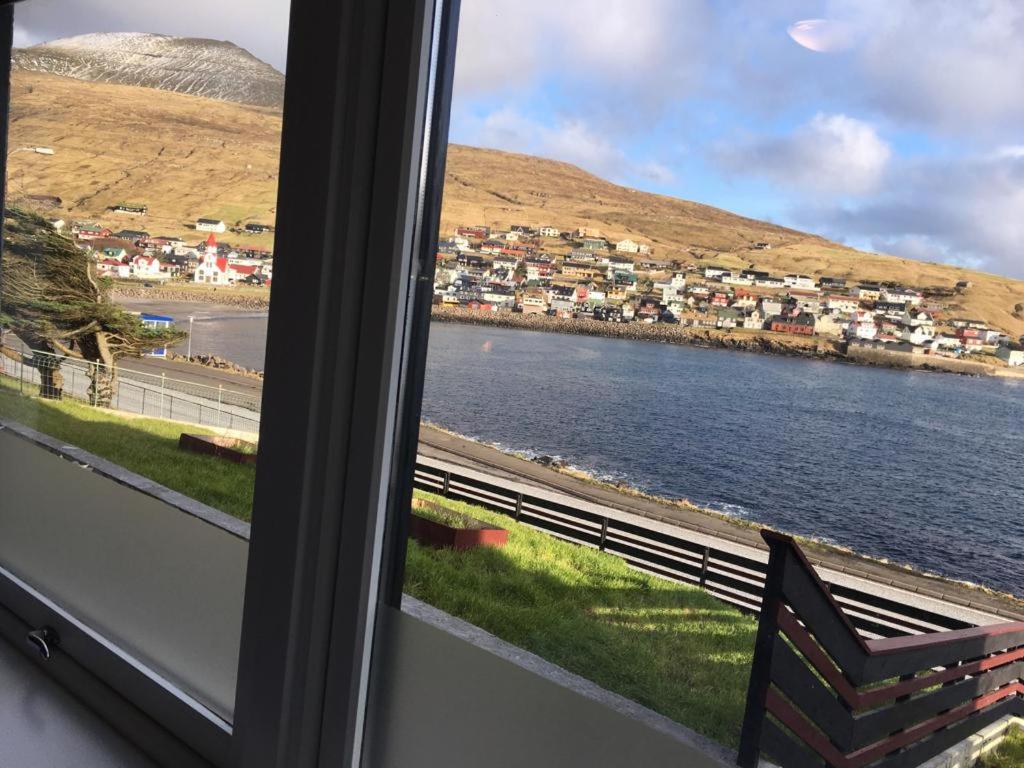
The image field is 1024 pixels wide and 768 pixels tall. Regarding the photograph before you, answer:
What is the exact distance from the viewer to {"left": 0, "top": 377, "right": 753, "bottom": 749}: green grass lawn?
3.21ft

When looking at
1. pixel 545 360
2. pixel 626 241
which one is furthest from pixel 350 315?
pixel 626 241

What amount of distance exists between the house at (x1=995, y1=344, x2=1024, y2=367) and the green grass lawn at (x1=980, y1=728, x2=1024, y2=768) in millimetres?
342

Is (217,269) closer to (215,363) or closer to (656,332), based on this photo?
(215,363)

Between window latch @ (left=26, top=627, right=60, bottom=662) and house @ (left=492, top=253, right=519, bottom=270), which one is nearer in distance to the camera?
house @ (left=492, top=253, right=519, bottom=270)

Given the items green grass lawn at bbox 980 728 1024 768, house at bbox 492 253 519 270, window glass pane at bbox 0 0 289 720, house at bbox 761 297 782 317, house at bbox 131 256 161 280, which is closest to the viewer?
green grass lawn at bbox 980 728 1024 768

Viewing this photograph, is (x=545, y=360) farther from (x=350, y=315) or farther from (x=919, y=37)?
(x=919, y=37)

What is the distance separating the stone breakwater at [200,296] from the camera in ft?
5.31

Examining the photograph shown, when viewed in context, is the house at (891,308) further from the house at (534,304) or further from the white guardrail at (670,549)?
the house at (534,304)

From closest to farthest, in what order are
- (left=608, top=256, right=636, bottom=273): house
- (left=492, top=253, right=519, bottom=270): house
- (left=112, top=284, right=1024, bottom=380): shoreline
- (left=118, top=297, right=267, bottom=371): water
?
1. (left=112, top=284, right=1024, bottom=380): shoreline
2. (left=608, top=256, right=636, bottom=273): house
3. (left=492, top=253, right=519, bottom=270): house
4. (left=118, top=297, right=267, bottom=371): water

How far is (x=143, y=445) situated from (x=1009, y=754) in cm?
190

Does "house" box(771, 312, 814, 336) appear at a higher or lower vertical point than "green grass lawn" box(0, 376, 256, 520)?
higher

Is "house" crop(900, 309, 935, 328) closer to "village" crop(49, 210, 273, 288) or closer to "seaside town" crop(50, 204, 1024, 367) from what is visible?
"seaside town" crop(50, 204, 1024, 367)

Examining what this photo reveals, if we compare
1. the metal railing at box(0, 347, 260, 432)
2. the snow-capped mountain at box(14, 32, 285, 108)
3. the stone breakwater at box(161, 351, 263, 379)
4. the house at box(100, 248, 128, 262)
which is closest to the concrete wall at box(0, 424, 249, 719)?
the metal railing at box(0, 347, 260, 432)

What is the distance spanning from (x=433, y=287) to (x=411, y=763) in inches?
29.0
